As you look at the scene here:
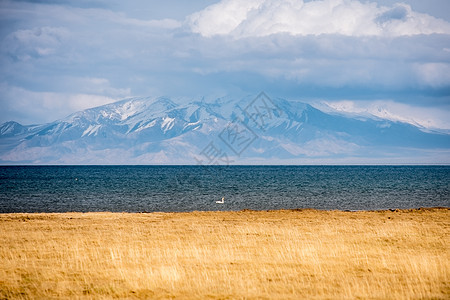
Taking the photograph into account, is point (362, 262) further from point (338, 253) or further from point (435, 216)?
point (435, 216)

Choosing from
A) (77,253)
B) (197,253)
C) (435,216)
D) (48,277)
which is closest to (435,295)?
(197,253)

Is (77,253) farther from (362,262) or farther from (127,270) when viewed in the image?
→ (362,262)

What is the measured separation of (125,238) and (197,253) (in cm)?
587

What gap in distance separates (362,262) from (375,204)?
130 ft

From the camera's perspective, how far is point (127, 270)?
61.2ft

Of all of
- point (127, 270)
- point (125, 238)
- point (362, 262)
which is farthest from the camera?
point (125, 238)

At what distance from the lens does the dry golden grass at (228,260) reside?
53.9 ft

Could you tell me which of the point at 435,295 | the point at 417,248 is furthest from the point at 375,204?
the point at 435,295

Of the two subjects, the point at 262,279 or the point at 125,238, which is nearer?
the point at 262,279

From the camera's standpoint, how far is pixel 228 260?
67.0 feet

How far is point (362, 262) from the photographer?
20.0m

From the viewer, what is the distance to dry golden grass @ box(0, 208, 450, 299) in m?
16.4

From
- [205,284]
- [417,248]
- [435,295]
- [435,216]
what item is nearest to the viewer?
[435,295]

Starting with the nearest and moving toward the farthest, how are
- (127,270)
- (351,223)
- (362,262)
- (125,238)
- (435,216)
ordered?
(127,270), (362,262), (125,238), (351,223), (435,216)
